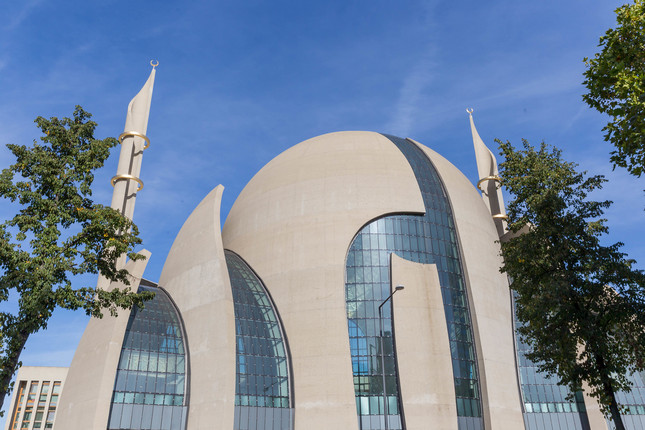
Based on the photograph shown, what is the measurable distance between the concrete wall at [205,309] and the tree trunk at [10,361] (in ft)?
46.8

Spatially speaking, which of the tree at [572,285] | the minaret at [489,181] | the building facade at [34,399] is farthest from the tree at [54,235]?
the building facade at [34,399]

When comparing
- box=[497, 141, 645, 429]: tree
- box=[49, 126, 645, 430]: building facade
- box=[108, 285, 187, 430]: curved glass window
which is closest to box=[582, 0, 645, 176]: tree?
box=[497, 141, 645, 429]: tree

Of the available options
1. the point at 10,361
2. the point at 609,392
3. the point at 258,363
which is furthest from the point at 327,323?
the point at 10,361

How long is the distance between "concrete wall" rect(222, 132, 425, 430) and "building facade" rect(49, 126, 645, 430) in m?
0.10

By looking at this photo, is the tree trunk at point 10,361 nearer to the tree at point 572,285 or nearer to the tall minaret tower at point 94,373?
the tall minaret tower at point 94,373

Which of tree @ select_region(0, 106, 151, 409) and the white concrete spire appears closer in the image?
tree @ select_region(0, 106, 151, 409)

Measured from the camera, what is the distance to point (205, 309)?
32.4m

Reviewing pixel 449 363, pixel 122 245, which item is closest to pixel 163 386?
pixel 122 245

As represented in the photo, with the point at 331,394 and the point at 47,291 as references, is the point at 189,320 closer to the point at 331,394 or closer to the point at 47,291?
the point at 331,394

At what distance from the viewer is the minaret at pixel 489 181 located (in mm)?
47350

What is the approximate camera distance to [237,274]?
3659 cm

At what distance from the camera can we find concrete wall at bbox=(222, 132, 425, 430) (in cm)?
3125

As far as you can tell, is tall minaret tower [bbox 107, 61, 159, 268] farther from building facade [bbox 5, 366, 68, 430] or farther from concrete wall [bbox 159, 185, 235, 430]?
building facade [bbox 5, 366, 68, 430]

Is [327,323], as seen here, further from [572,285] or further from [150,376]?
[572,285]
